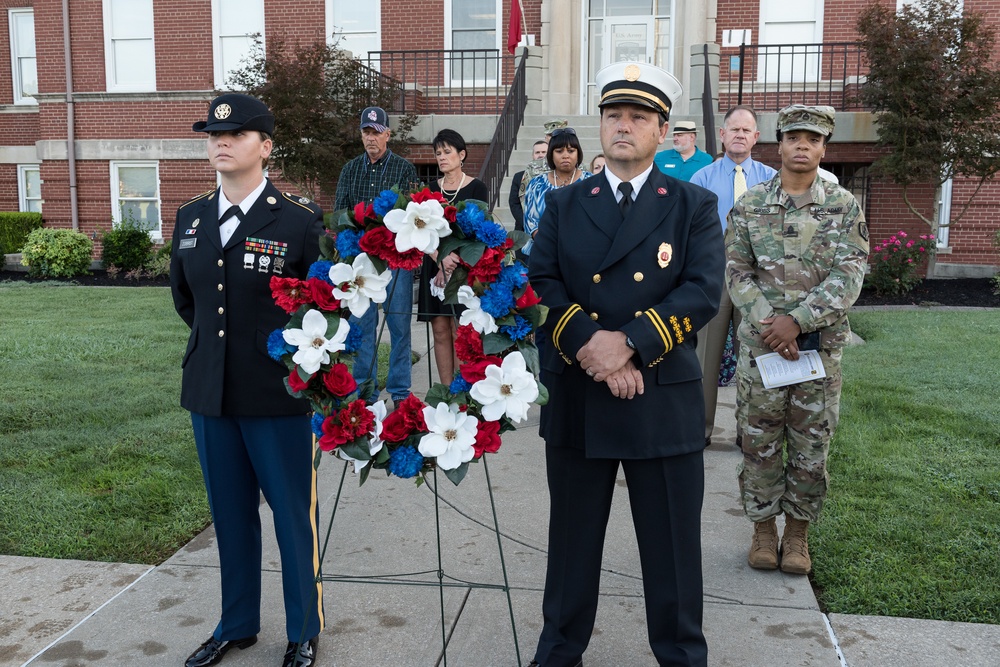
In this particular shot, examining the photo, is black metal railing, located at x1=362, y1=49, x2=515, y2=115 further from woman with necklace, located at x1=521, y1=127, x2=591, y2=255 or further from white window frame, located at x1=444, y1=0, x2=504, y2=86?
woman with necklace, located at x1=521, y1=127, x2=591, y2=255

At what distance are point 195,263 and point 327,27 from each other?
1553cm

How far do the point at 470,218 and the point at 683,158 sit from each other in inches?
189

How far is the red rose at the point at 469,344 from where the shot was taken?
299 cm

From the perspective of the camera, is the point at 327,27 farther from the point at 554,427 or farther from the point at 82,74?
the point at 554,427

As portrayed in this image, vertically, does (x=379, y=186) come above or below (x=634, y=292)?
above

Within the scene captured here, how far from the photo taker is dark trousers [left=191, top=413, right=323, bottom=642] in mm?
3396

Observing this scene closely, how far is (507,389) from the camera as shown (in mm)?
2945

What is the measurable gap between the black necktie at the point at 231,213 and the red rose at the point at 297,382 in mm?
706

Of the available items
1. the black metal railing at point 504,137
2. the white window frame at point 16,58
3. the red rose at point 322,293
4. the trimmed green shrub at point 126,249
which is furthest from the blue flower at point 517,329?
the white window frame at point 16,58

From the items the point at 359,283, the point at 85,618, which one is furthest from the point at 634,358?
the point at 85,618

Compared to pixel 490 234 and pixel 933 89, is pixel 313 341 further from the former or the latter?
pixel 933 89

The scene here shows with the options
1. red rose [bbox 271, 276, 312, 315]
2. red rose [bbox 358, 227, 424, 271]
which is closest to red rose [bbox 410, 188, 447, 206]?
red rose [bbox 358, 227, 424, 271]

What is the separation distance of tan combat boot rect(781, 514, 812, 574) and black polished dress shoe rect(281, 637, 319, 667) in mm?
2161

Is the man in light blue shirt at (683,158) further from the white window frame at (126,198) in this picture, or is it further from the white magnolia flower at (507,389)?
the white window frame at (126,198)
